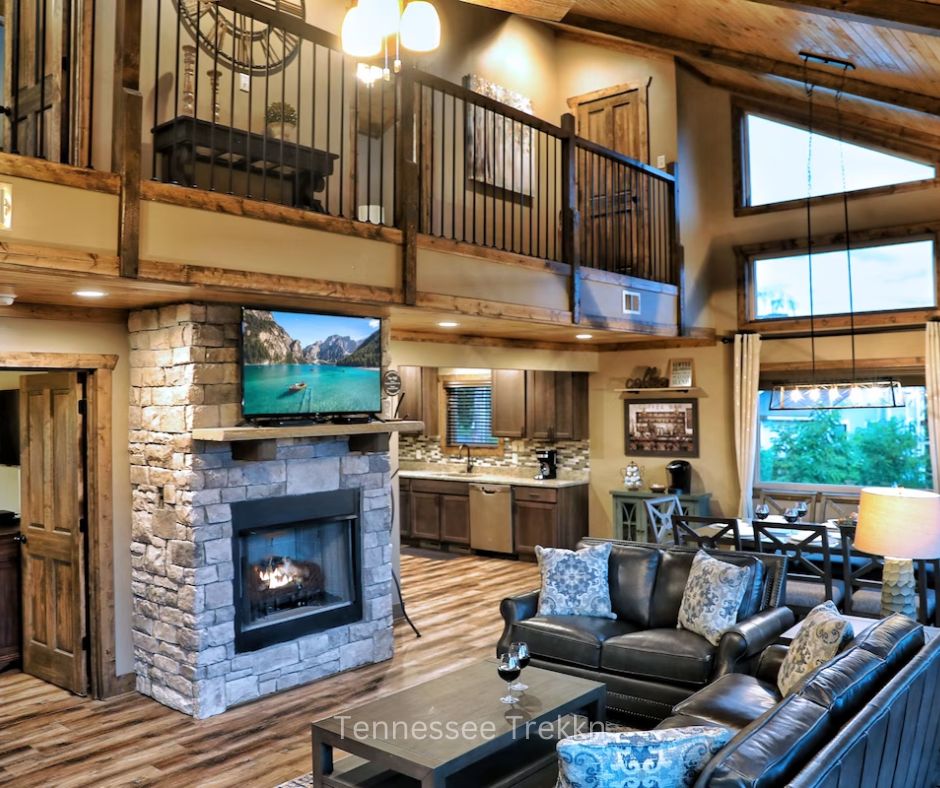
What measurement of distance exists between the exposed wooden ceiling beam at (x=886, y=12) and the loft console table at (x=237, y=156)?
118 inches

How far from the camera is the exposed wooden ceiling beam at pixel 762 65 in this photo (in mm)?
6242

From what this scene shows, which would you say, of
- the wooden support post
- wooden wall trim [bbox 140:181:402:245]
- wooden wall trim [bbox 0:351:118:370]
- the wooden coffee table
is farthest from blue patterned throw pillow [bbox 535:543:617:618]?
the wooden support post

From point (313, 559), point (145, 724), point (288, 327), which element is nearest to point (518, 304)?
point (288, 327)

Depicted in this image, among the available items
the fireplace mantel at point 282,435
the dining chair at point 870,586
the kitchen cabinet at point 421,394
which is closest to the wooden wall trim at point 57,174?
the fireplace mantel at point 282,435

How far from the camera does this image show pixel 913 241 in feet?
24.6

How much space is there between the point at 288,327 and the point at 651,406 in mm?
5235

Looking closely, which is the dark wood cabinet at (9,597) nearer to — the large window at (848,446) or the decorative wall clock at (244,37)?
the decorative wall clock at (244,37)

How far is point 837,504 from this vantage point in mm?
7895

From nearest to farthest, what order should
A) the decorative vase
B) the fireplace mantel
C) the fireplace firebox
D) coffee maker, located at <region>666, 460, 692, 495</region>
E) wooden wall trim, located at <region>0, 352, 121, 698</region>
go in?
the fireplace mantel → the fireplace firebox → wooden wall trim, located at <region>0, 352, 121, 698</region> → the decorative vase → coffee maker, located at <region>666, 460, 692, 495</region>

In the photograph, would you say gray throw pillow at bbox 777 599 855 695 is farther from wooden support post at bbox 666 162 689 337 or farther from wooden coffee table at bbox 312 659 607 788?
wooden support post at bbox 666 162 689 337

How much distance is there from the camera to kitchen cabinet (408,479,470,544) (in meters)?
9.91

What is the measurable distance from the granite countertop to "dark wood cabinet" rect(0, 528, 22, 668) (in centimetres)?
513

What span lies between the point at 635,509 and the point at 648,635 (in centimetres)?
435

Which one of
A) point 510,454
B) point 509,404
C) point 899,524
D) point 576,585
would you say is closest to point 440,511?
point 510,454
